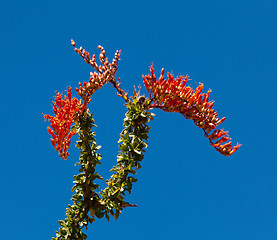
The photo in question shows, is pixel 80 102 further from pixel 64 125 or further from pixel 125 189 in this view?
pixel 125 189

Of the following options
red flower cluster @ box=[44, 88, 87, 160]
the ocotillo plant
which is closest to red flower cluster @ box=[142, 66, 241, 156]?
the ocotillo plant

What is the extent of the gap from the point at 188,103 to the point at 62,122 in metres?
2.55

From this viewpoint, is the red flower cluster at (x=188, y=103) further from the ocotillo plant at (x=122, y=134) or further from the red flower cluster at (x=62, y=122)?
the red flower cluster at (x=62, y=122)

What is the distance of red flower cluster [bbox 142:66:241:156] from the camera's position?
29.1 ft

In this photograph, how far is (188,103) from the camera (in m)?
9.05

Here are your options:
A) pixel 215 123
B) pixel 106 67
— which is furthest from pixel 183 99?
pixel 106 67

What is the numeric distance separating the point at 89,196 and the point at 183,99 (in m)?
2.59

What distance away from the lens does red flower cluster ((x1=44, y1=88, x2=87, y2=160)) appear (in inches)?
308

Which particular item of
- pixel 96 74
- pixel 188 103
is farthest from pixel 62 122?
pixel 188 103

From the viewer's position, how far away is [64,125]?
7895 millimetres

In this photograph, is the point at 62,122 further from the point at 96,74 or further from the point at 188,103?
the point at 188,103

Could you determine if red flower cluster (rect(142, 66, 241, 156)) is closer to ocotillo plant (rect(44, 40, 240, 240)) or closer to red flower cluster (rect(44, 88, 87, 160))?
ocotillo plant (rect(44, 40, 240, 240))

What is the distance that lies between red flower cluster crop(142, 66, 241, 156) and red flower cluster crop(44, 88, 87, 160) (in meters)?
1.59

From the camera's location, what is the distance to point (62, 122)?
310 inches
